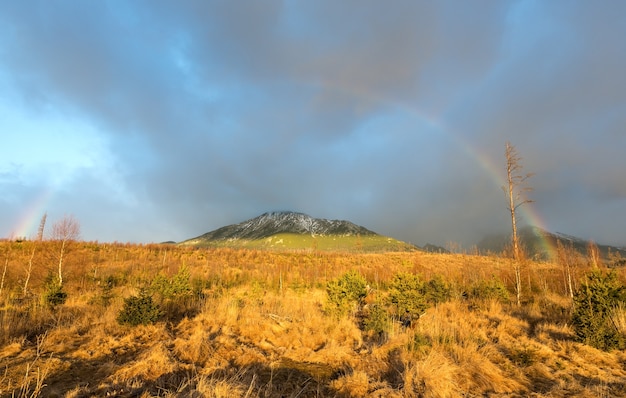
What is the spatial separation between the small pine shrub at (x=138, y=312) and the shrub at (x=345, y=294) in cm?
643

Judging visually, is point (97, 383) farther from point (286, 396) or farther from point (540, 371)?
point (540, 371)

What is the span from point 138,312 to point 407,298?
915 centimetres

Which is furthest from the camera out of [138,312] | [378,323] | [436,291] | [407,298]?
[436,291]

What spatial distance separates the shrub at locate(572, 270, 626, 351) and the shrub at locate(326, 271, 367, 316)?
23.0ft

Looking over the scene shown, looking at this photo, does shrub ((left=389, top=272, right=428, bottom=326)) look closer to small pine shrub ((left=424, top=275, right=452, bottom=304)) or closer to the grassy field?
the grassy field

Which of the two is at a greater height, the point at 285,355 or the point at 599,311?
the point at 599,311

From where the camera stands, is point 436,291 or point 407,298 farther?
point 436,291

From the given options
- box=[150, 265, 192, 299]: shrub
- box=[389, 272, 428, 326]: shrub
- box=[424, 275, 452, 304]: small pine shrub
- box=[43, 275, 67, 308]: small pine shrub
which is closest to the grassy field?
box=[150, 265, 192, 299]: shrub

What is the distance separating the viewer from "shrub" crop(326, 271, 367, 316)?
12.4 meters

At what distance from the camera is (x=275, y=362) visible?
6.61 m

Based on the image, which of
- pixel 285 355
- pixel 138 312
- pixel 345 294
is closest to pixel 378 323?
pixel 345 294

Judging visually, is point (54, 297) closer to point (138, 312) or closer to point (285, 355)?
point (138, 312)

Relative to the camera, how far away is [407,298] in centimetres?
1177

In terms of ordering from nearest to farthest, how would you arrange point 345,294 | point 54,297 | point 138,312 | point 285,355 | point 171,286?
1. point 285,355
2. point 138,312
3. point 54,297
4. point 345,294
5. point 171,286
